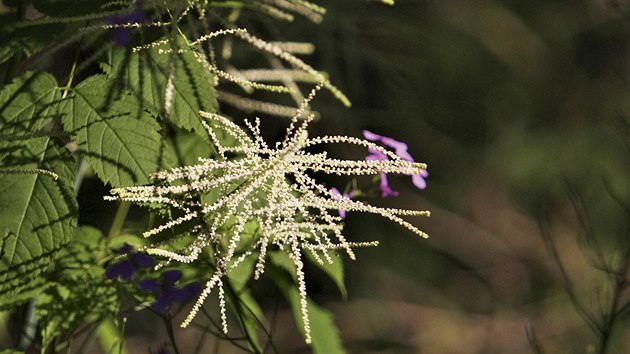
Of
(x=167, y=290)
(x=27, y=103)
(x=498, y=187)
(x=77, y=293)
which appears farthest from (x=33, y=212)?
(x=498, y=187)

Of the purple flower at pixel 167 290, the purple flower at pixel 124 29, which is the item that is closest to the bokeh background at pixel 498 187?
the purple flower at pixel 167 290

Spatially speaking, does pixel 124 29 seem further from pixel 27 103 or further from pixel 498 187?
pixel 498 187

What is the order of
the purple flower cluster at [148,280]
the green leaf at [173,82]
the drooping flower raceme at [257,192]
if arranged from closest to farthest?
1. the drooping flower raceme at [257,192]
2. the green leaf at [173,82]
3. the purple flower cluster at [148,280]

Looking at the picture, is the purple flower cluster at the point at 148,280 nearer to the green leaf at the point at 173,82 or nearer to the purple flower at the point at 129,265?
the purple flower at the point at 129,265

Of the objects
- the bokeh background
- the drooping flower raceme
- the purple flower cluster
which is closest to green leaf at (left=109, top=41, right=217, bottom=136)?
the drooping flower raceme

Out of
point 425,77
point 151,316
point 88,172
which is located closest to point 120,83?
point 88,172

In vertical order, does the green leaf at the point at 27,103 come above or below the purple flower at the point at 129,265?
above
